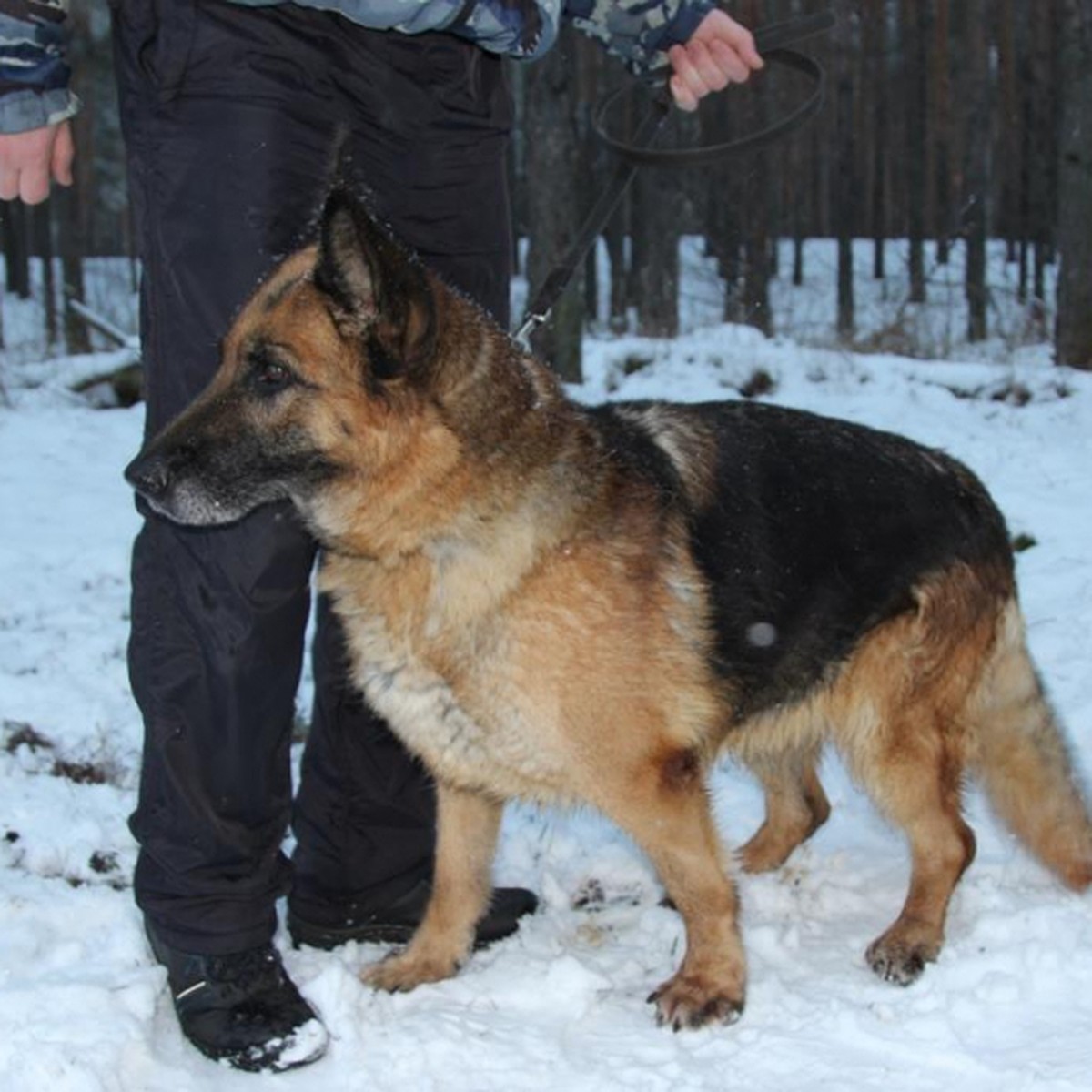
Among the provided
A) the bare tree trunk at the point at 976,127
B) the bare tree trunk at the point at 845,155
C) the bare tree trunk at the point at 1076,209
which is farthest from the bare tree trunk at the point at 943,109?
the bare tree trunk at the point at 1076,209

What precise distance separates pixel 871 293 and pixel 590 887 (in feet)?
91.6

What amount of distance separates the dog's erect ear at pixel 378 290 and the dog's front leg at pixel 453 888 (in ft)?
3.53

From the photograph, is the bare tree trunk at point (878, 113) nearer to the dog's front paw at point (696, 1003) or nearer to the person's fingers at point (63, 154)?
the person's fingers at point (63, 154)

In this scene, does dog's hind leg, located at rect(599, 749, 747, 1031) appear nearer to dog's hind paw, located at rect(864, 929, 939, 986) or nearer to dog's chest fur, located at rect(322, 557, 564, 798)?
dog's chest fur, located at rect(322, 557, 564, 798)

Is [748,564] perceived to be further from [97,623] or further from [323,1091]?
[97,623]

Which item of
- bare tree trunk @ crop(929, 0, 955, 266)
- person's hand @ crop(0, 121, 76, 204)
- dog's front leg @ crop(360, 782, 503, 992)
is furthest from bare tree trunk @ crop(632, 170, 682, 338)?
person's hand @ crop(0, 121, 76, 204)

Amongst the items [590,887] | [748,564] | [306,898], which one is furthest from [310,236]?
[590,887]

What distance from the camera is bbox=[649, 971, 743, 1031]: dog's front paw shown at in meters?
3.01

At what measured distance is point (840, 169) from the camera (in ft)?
94.1

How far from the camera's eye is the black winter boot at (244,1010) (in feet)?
9.19

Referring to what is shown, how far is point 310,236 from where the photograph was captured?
2.89 meters

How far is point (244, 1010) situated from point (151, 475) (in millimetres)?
1055

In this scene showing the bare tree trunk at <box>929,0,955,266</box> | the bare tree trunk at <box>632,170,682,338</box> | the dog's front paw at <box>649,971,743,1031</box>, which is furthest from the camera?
the bare tree trunk at <box>929,0,955,266</box>

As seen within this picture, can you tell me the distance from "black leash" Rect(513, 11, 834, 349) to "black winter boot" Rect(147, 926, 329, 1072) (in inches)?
58.1
